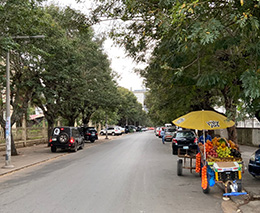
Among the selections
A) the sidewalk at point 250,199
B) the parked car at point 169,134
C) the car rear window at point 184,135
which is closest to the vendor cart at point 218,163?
the sidewalk at point 250,199

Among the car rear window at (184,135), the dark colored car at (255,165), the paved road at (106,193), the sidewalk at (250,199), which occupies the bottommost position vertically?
the sidewalk at (250,199)

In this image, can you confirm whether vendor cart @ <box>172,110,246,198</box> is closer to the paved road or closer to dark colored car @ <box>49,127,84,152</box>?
the paved road

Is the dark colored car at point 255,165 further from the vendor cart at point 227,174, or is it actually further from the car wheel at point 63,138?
the car wheel at point 63,138

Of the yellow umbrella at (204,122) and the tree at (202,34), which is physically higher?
the tree at (202,34)

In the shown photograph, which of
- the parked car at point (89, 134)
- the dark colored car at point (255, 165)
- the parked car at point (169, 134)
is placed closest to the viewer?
the dark colored car at point (255, 165)

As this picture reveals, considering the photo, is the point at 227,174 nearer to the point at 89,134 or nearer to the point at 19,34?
the point at 19,34

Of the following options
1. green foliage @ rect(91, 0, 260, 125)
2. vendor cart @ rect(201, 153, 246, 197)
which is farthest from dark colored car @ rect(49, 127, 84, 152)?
vendor cart @ rect(201, 153, 246, 197)

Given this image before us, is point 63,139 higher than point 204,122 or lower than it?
lower

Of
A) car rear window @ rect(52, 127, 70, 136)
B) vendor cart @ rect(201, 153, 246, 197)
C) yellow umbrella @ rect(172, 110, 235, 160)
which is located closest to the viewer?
vendor cart @ rect(201, 153, 246, 197)

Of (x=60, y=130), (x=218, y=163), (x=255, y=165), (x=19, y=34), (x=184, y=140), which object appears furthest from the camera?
(x=60, y=130)

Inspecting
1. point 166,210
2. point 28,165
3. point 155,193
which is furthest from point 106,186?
point 28,165

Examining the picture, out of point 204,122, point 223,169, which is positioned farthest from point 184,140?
point 223,169

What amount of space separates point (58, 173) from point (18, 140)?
1456 cm

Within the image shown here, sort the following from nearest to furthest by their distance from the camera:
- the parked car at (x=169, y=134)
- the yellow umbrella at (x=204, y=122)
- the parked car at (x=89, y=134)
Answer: the yellow umbrella at (x=204, y=122) < the parked car at (x=169, y=134) < the parked car at (x=89, y=134)
